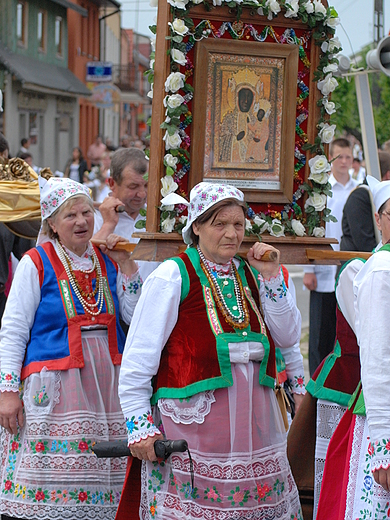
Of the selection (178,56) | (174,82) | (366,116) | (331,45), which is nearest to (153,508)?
(174,82)

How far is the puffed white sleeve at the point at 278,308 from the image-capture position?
3.87 metres

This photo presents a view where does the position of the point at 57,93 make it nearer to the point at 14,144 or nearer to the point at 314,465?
the point at 14,144

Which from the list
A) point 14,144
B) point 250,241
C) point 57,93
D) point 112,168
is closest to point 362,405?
point 250,241

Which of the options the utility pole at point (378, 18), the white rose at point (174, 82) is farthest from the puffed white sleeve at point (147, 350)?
the utility pole at point (378, 18)

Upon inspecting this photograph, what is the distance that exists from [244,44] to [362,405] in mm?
1793

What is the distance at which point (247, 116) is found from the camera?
4.16 m

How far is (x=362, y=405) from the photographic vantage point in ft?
11.0

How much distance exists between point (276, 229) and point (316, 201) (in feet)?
0.86

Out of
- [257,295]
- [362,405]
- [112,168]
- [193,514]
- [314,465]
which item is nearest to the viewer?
[362,405]

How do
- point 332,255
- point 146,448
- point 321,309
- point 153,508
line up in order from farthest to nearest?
point 321,309, point 332,255, point 153,508, point 146,448

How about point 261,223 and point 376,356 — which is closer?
point 376,356

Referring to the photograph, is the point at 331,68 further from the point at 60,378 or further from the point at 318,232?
the point at 60,378

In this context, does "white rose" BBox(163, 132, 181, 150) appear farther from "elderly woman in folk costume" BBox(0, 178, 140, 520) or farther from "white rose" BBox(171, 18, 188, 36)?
"elderly woman in folk costume" BBox(0, 178, 140, 520)

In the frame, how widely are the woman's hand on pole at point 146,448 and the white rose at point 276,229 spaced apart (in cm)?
115
